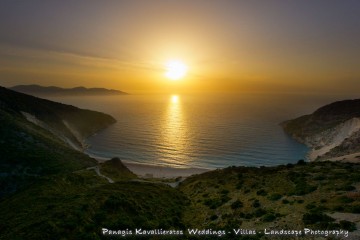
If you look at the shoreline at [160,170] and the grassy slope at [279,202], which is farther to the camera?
the shoreline at [160,170]

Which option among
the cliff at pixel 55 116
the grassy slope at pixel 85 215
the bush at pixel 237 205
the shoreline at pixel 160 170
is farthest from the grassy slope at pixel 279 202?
the cliff at pixel 55 116

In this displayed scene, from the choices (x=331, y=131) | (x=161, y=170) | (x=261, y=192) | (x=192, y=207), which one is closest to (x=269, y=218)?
(x=261, y=192)

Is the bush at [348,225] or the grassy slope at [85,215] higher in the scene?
the bush at [348,225]

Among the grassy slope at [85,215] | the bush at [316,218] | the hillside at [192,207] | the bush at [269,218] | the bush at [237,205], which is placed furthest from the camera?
the bush at [237,205]

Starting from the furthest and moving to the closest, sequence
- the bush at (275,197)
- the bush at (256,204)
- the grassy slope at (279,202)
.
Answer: the bush at (275,197) < the bush at (256,204) < the grassy slope at (279,202)

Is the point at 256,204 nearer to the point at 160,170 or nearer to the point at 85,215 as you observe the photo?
the point at 85,215

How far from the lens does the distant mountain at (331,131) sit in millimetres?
106750

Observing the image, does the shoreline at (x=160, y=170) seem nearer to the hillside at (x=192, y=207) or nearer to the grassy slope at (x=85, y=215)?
the hillside at (x=192, y=207)

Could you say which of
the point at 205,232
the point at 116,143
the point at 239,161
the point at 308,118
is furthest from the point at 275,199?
the point at 308,118

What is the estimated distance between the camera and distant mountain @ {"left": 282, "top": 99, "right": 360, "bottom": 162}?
107m

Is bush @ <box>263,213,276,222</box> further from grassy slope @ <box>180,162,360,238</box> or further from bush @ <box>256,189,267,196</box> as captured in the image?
bush @ <box>256,189,267,196</box>

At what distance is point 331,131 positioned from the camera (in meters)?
137

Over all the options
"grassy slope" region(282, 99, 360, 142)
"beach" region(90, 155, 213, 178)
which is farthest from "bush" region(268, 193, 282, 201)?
"grassy slope" region(282, 99, 360, 142)

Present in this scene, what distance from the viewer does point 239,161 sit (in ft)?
365
